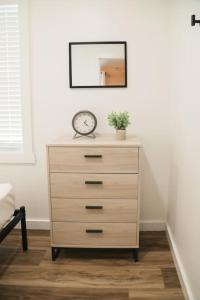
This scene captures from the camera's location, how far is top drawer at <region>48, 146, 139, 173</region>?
2.15m

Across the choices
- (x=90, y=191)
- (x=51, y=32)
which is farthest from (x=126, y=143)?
(x=51, y=32)

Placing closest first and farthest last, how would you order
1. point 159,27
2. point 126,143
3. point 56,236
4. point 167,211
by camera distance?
point 126,143 → point 56,236 → point 159,27 → point 167,211

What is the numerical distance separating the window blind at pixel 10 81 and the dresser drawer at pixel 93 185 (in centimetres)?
80

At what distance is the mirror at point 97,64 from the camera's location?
2.57 m

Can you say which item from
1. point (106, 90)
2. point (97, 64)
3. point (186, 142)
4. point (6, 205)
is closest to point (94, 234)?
point (6, 205)

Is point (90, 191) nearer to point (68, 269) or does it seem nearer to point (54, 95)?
point (68, 269)

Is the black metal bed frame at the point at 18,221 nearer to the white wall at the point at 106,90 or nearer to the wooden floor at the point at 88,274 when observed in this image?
the wooden floor at the point at 88,274

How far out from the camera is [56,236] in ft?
7.59

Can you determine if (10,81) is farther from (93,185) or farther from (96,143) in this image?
(93,185)

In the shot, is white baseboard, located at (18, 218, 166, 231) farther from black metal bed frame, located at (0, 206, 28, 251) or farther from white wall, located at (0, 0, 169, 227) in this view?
black metal bed frame, located at (0, 206, 28, 251)

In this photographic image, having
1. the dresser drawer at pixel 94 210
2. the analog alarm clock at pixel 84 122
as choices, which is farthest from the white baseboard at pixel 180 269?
the analog alarm clock at pixel 84 122

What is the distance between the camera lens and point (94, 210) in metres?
2.26

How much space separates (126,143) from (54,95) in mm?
942

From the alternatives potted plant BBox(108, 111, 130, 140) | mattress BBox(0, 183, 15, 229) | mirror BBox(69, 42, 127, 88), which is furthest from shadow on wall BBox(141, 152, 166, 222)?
mattress BBox(0, 183, 15, 229)
